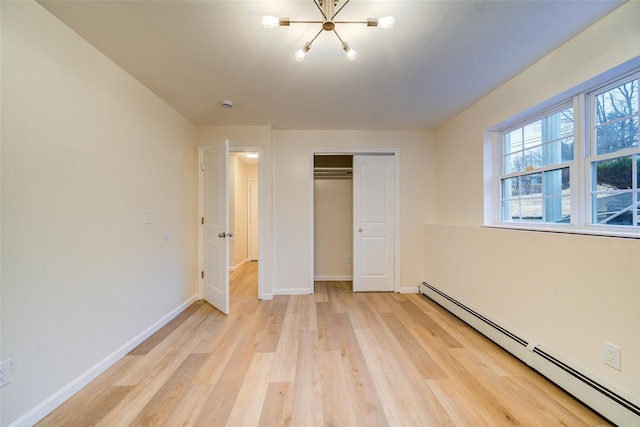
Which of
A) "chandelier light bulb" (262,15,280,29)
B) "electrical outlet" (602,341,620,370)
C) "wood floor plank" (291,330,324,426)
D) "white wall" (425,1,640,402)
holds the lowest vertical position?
"wood floor plank" (291,330,324,426)

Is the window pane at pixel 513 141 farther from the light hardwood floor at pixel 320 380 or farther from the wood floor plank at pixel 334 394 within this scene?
the wood floor plank at pixel 334 394

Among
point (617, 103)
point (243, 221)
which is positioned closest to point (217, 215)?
point (243, 221)

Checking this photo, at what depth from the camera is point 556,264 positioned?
170 centimetres

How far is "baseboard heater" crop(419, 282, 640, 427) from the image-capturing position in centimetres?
130

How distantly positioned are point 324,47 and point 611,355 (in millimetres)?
2580

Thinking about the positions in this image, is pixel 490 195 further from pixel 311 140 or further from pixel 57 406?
pixel 57 406

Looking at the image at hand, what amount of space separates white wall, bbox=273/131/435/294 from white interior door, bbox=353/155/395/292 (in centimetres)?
17

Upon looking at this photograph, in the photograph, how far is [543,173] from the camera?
2.09m

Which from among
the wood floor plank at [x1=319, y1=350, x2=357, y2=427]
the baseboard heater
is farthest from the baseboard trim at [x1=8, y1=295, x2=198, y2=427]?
the baseboard heater

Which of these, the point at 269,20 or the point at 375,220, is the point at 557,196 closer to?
the point at 375,220

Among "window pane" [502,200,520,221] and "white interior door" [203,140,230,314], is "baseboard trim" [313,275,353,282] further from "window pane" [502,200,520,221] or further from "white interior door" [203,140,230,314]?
"window pane" [502,200,520,221]

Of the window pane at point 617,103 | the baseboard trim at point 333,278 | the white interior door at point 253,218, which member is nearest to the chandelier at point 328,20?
the window pane at point 617,103

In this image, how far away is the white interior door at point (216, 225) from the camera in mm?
2855

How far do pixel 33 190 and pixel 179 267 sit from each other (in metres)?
1.68
